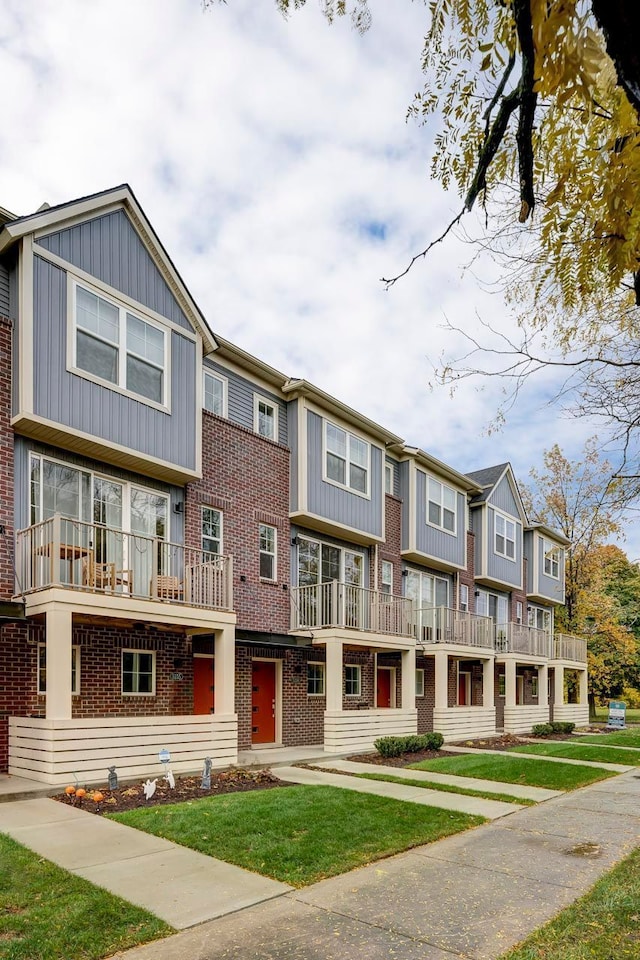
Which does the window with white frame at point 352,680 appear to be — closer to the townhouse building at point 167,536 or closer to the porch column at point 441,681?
the townhouse building at point 167,536

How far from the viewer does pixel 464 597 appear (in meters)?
25.9

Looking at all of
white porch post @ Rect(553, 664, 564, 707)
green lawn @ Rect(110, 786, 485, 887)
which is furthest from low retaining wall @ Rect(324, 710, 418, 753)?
white porch post @ Rect(553, 664, 564, 707)

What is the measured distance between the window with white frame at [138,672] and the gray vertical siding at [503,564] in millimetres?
15756

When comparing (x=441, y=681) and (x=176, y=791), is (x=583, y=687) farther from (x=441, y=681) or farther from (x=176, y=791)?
(x=176, y=791)

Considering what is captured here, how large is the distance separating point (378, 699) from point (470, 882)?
1485 cm

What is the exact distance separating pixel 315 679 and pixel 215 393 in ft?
23.9

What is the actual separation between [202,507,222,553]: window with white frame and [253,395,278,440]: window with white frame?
2.48 meters

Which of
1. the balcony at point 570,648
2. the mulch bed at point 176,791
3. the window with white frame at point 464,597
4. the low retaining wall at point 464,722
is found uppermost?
the window with white frame at point 464,597

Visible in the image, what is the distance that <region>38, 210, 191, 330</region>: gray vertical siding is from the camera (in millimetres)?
12227

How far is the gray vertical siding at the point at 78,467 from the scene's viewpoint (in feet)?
38.0

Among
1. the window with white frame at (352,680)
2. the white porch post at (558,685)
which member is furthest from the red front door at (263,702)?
the white porch post at (558,685)

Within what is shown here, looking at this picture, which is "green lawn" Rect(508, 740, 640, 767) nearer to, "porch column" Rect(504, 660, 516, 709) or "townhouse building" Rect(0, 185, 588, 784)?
"townhouse building" Rect(0, 185, 588, 784)

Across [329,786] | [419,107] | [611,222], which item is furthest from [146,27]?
[329,786]

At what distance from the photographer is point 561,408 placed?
305 inches
